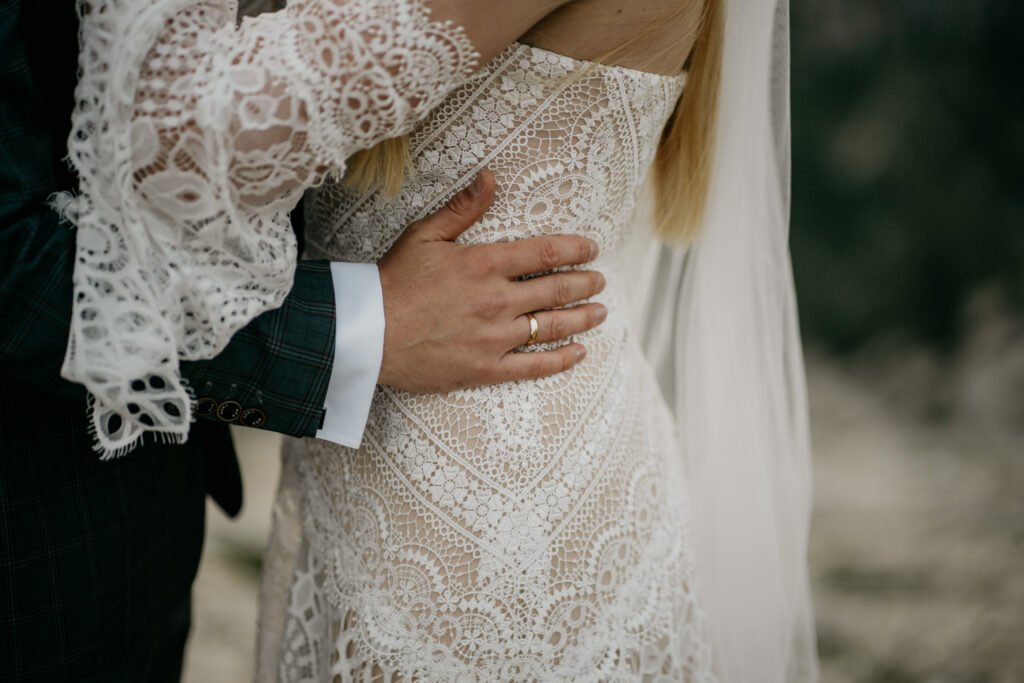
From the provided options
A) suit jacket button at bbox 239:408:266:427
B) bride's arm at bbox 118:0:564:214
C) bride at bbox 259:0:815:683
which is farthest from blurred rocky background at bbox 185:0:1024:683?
bride's arm at bbox 118:0:564:214

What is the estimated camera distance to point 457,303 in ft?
2.97

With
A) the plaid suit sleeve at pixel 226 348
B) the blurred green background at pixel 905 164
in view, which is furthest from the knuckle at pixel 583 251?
the blurred green background at pixel 905 164

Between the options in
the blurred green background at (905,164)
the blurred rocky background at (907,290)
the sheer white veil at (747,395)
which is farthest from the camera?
the blurred green background at (905,164)

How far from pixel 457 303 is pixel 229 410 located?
0.95ft

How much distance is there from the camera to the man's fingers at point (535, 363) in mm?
921

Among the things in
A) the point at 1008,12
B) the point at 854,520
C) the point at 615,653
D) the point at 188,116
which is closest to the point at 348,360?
the point at 188,116

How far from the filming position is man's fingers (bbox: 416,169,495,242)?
894 mm

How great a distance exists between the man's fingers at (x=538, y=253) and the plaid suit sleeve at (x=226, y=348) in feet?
0.70

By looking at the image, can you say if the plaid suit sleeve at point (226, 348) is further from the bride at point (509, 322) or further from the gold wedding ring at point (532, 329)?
the gold wedding ring at point (532, 329)

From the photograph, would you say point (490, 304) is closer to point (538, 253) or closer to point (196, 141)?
point (538, 253)

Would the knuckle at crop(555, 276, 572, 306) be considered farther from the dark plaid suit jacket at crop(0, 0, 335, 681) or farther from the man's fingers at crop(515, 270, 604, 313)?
the dark plaid suit jacket at crop(0, 0, 335, 681)

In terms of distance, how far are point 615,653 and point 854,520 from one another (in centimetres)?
266

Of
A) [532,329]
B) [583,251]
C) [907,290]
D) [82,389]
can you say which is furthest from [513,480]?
[907,290]

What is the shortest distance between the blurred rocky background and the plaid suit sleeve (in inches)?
93.0
